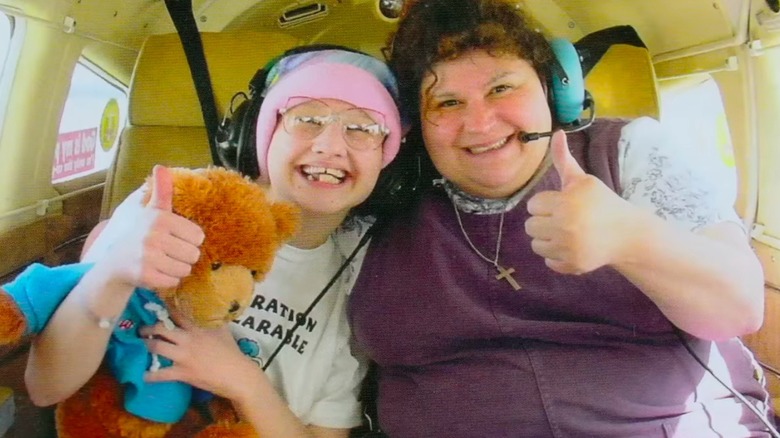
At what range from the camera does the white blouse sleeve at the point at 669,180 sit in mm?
1134

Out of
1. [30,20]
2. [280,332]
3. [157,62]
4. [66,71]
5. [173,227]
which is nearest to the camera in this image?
[173,227]

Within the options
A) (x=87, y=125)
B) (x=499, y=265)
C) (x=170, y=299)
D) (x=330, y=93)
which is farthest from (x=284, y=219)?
(x=87, y=125)

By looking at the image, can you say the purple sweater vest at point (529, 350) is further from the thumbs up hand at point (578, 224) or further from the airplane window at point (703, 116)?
the airplane window at point (703, 116)

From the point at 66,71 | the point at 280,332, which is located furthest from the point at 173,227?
the point at 66,71

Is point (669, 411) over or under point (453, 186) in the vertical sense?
under

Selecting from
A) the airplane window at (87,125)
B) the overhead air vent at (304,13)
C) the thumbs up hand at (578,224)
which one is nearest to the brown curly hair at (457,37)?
the thumbs up hand at (578,224)

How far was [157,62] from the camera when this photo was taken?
195 centimetres

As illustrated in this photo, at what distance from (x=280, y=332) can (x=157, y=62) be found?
3.38 feet

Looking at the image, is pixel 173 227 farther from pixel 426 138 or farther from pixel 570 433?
pixel 570 433

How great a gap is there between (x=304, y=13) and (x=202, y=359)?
1754 millimetres

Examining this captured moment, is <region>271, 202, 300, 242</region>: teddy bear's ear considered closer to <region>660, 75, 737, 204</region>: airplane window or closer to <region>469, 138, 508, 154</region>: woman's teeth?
<region>469, 138, 508, 154</region>: woman's teeth

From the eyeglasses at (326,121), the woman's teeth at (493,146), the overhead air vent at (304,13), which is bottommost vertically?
the woman's teeth at (493,146)

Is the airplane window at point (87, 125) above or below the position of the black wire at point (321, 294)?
above

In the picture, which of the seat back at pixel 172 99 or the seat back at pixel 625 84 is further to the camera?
the seat back at pixel 625 84
